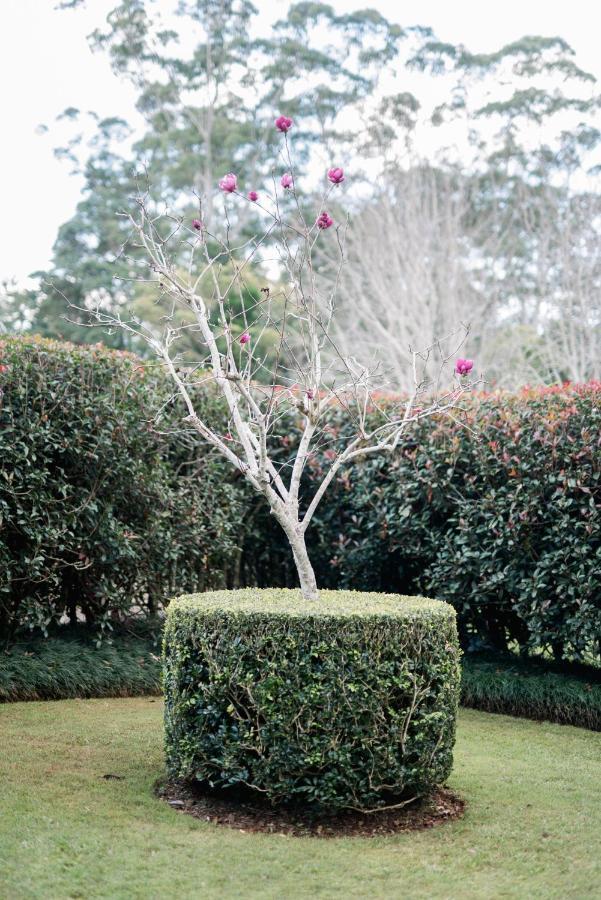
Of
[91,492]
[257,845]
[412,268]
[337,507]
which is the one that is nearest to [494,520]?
[337,507]

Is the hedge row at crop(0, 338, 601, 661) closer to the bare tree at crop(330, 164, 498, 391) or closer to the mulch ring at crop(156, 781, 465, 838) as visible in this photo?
the mulch ring at crop(156, 781, 465, 838)

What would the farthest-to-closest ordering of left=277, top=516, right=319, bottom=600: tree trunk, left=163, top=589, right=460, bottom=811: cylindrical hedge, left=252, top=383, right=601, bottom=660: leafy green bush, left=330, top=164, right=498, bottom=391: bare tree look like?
left=330, top=164, right=498, bottom=391: bare tree, left=252, top=383, right=601, bottom=660: leafy green bush, left=277, top=516, right=319, bottom=600: tree trunk, left=163, top=589, right=460, bottom=811: cylindrical hedge

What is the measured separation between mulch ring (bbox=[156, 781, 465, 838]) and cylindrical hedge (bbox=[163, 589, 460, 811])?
8cm

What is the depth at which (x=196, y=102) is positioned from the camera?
2470 centimetres

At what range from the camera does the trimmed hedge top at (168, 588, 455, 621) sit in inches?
158

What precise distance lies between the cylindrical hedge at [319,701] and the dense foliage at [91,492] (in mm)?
2539

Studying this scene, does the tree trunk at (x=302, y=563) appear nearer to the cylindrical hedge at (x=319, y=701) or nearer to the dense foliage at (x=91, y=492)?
the cylindrical hedge at (x=319, y=701)

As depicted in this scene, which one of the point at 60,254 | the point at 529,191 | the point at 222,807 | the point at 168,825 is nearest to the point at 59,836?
the point at 168,825

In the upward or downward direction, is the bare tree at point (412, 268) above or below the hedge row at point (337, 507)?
above

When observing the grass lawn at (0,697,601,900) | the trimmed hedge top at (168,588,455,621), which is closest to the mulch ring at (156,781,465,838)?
the grass lawn at (0,697,601,900)

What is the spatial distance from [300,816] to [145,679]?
3.18 metres

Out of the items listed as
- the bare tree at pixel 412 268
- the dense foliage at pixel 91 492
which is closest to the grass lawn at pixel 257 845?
the dense foliage at pixel 91 492

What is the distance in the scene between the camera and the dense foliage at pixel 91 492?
259 inches

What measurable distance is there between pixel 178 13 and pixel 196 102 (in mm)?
2584
